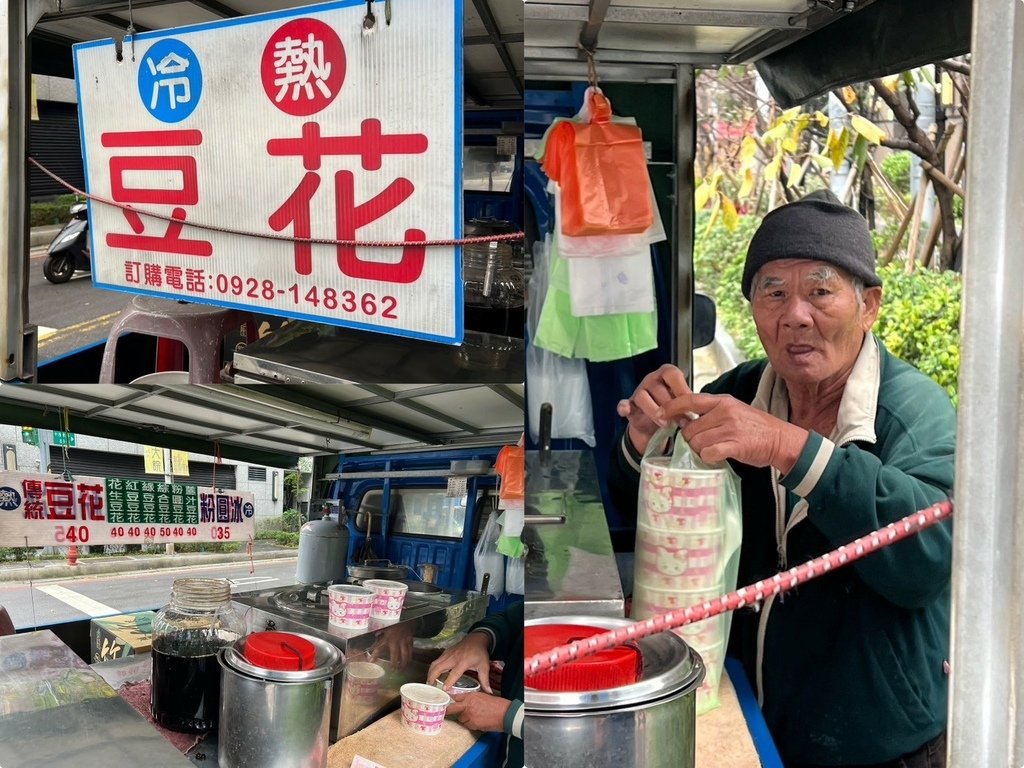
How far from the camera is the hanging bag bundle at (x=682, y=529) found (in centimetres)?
93

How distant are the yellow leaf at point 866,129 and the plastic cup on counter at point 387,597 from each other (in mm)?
917

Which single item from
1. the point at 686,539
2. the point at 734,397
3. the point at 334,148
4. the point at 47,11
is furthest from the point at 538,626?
the point at 47,11

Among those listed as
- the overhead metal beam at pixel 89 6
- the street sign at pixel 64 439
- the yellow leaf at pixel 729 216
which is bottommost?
the street sign at pixel 64 439

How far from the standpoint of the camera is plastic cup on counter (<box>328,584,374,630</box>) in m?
0.92

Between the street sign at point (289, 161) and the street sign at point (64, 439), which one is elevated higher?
the street sign at point (289, 161)

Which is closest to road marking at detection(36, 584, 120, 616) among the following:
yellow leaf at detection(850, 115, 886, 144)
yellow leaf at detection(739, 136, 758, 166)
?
yellow leaf at detection(739, 136, 758, 166)

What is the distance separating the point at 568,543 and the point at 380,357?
0.40 m

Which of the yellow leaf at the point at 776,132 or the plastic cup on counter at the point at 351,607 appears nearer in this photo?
the plastic cup on counter at the point at 351,607

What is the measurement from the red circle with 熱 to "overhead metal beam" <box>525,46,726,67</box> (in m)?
0.26

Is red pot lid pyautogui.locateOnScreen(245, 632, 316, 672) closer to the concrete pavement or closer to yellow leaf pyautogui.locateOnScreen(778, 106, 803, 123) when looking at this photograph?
the concrete pavement

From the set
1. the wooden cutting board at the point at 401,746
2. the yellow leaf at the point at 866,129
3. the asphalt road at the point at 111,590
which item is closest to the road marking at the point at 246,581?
the asphalt road at the point at 111,590

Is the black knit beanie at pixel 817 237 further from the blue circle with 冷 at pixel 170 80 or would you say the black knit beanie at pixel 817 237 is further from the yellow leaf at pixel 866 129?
the blue circle with 冷 at pixel 170 80

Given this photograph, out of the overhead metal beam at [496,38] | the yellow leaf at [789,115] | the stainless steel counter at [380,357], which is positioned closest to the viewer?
the overhead metal beam at [496,38]

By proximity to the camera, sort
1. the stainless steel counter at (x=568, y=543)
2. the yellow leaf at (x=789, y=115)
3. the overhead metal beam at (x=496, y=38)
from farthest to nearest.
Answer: the yellow leaf at (x=789, y=115) → the stainless steel counter at (x=568, y=543) → the overhead metal beam at (x=496, y=38)
